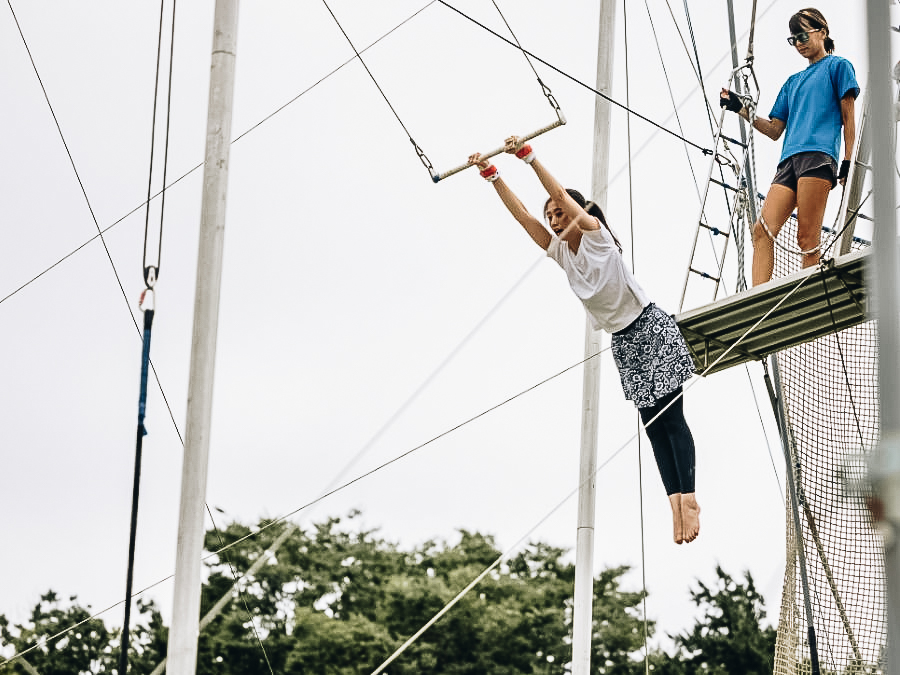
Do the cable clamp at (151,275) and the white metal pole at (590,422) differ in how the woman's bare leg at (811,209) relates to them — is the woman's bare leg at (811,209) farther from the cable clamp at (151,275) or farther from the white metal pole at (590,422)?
the cable clamp at (151,275)

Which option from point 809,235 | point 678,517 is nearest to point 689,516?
point 678,517

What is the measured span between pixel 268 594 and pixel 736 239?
14652 mm

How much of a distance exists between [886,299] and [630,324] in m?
4.15

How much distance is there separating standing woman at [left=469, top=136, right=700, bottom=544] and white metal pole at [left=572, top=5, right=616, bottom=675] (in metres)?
1.19

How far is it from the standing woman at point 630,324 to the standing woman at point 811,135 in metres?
0.63

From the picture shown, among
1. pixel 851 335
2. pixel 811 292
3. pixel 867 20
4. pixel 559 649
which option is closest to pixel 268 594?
pixel 559 649

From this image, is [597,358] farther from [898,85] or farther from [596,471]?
[898,85]

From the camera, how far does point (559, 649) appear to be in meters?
20.1

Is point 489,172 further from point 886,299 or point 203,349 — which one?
point 886,299

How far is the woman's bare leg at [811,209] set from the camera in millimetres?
5930

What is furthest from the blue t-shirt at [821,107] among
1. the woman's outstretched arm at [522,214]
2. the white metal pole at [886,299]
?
the white metal pole at [886,299]

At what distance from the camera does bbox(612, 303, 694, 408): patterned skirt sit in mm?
5832

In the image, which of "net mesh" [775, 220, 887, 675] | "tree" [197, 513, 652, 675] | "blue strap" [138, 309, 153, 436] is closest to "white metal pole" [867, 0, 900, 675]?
"blue strap" [138, 309, 153, 436]

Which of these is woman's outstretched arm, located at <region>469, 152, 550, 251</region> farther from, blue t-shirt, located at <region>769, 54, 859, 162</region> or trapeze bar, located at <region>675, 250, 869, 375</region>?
blue t-shirt, located at <region>769, 54, 859, 162</region>
